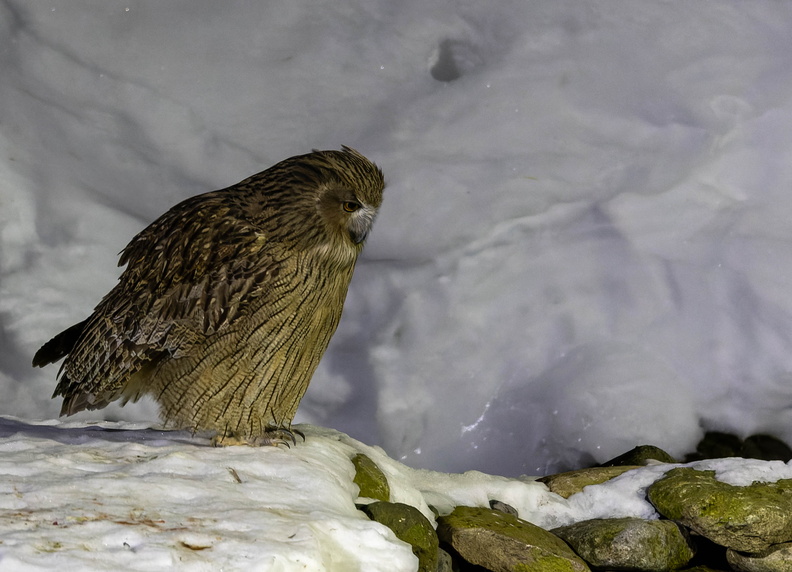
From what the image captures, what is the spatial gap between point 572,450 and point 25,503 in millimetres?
3636

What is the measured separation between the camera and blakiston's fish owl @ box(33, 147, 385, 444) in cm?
341

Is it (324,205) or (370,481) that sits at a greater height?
(324,205)

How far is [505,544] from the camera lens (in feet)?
11.1

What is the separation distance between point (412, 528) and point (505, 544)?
0.44m

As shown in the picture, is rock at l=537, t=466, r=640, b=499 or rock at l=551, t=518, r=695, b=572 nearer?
rock at l=551, t=518, r=695, b=572

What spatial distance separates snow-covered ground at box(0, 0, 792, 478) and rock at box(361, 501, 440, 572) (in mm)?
2338

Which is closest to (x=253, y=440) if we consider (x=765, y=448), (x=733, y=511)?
(x=733, y=511)

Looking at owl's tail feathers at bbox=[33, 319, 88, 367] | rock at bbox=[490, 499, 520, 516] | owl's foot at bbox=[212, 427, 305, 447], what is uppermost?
owl's tail feathers at bbox=[33, 319, 88, 367]

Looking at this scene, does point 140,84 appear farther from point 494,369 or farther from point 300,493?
point 300,493

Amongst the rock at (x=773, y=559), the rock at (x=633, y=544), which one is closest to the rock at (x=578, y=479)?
the rock at (x=633, y=544)

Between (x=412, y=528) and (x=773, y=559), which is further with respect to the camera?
(x=773, y=559)

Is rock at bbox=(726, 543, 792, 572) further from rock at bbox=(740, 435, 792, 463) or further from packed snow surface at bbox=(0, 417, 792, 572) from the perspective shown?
rock at bbox=(740, 435, 792, 463)

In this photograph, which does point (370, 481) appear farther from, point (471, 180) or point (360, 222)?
point (471, 180)

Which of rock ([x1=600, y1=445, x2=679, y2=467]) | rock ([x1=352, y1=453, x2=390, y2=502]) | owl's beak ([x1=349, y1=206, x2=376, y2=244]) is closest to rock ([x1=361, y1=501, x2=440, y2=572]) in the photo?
rock ([x1=352, y1=453, x2=390, y2=502])
